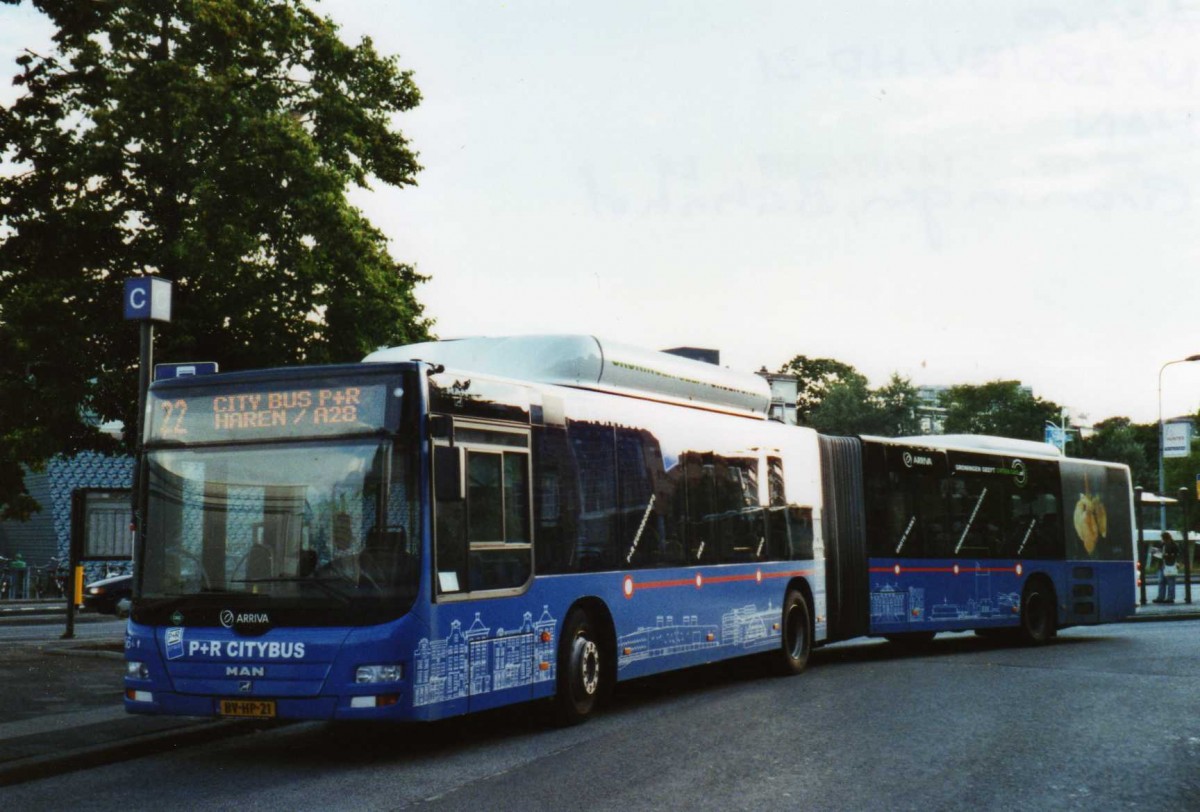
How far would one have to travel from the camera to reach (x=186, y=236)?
2023cm

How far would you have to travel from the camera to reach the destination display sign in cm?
998

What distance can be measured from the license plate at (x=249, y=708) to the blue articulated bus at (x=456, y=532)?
15 millimetres

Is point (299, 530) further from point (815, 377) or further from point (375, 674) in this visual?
point (815, 377)

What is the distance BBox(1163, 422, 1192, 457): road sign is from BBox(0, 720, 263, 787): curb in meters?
40.7

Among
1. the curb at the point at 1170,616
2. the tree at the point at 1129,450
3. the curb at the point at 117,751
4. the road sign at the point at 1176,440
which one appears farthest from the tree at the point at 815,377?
the curb at the point at 117,751

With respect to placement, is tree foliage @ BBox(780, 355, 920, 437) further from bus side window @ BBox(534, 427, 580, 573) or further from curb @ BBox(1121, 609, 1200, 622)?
bus side window @ BBox(534, 427, 580, 573)

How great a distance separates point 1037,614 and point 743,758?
13.4 metres

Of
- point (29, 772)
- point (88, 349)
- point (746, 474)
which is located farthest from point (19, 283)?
Answer: point (29, 772)

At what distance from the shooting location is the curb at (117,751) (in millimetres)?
9344

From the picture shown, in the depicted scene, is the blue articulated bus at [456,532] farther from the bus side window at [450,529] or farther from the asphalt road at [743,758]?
the asphalt road at [743,758]

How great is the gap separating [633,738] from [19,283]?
1287 centimetres

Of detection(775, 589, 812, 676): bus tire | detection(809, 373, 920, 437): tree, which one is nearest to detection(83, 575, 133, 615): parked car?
detection(775, 589, 812, 676): bus tire

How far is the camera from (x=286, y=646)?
970 centimetres

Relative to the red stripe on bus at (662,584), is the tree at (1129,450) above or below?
above
